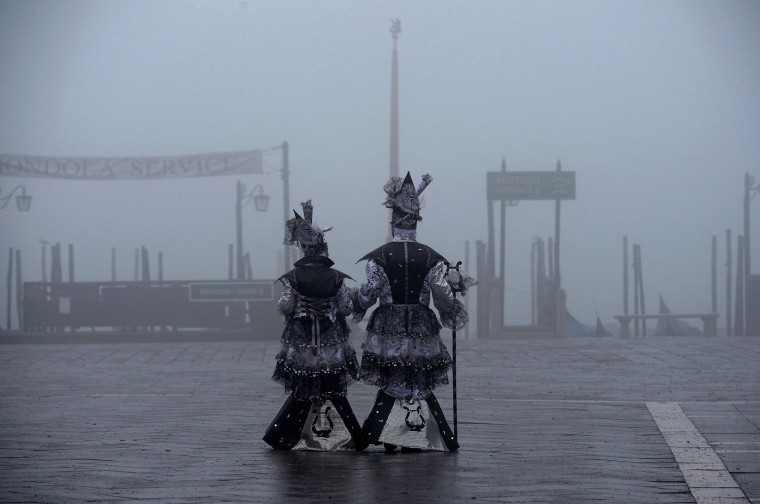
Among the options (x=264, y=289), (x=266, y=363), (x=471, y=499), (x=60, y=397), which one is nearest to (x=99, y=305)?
(x=264, y=289)

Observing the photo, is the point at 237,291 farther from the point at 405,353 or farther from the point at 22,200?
the point at 405,353

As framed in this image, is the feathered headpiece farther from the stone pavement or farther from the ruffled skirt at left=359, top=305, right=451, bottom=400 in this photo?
the stone pavement

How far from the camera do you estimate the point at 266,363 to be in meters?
19.3

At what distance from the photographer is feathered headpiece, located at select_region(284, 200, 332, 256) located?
30.3ft

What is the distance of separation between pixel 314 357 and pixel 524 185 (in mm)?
26342

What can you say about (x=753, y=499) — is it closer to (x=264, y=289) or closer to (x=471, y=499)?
(x=471, y=499)

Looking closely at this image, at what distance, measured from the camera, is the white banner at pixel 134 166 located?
32.8m

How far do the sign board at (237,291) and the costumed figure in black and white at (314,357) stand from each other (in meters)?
20.7

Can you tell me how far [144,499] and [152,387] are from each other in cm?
815

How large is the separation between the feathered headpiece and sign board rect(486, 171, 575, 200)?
25717 mm

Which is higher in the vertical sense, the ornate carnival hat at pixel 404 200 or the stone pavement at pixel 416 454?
the ornate carnival hat at pixel 404 200

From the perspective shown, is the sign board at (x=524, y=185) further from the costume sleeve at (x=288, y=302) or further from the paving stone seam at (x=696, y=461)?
the costume sleeve at (x=288, y=302)

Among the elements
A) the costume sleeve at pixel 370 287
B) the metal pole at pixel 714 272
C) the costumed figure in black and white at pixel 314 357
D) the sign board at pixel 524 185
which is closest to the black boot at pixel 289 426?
the costumed figure in black and white at pixel 314 357

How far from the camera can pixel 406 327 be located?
9008 mm
